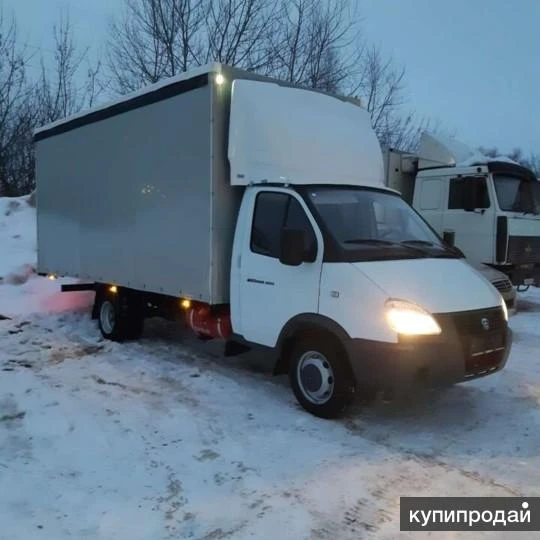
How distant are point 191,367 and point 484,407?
3389 millimetres

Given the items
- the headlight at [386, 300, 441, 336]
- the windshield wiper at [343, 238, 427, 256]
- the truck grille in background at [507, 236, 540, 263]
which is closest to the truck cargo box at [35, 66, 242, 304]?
the windshield wiper at [343, 238, 427, 256]

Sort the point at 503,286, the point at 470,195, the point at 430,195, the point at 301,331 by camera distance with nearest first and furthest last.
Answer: the point at 301,331 → the point at 503,286 → the point at 470,195 → the point at 430,195

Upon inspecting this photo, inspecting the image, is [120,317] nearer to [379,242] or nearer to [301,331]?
[301,331]

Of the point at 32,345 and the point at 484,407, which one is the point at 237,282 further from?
the point at 32,345

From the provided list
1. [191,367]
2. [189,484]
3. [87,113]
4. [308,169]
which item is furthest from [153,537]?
[87,113]

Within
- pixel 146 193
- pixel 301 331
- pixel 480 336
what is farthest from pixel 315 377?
pixel 146 193

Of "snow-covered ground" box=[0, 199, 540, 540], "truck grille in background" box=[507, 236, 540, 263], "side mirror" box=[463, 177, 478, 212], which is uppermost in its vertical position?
"side mirror" box=[463, 177, 478, 212]

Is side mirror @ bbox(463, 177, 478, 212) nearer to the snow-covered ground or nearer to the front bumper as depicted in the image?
the snow-covered ground

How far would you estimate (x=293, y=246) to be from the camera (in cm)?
534

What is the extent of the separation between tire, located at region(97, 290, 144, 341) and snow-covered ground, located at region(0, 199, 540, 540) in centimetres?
101

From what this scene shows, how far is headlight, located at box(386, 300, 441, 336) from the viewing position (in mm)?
4812

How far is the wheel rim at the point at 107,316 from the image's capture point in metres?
8.63

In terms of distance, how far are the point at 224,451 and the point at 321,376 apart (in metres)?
1.20

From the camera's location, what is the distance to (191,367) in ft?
23.4
